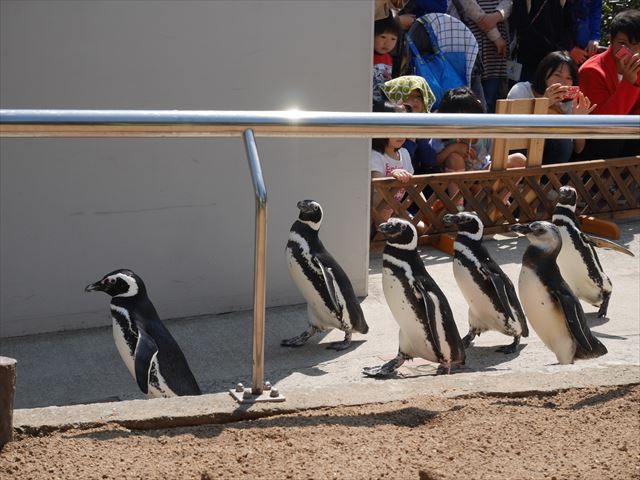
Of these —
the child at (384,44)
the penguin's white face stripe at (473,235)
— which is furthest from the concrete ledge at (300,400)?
the child at (384,44)

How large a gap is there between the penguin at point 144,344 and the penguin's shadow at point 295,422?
3.75 feet

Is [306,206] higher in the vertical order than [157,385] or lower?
higher

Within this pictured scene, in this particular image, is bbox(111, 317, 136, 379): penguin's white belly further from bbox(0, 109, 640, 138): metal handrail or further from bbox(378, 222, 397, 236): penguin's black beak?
bbox(0, 109, 640, 138): metal handrail

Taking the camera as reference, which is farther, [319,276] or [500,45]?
[500,45]

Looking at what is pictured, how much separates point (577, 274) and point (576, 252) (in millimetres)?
147

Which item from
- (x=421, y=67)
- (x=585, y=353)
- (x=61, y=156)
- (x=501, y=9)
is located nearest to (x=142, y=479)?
(x=585, y=353)

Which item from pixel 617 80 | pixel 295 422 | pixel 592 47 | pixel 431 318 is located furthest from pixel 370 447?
pixel 592 47

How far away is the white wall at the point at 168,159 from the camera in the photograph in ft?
14.8

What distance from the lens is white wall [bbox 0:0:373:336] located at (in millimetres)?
4512

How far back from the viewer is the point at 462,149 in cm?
666

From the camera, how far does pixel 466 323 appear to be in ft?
16.1

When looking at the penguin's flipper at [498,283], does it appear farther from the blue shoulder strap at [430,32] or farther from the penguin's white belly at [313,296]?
the blue shoulder strap at [430,32]

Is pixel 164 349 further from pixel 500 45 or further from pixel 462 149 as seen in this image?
pixel 500 45

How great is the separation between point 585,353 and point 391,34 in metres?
3.33
